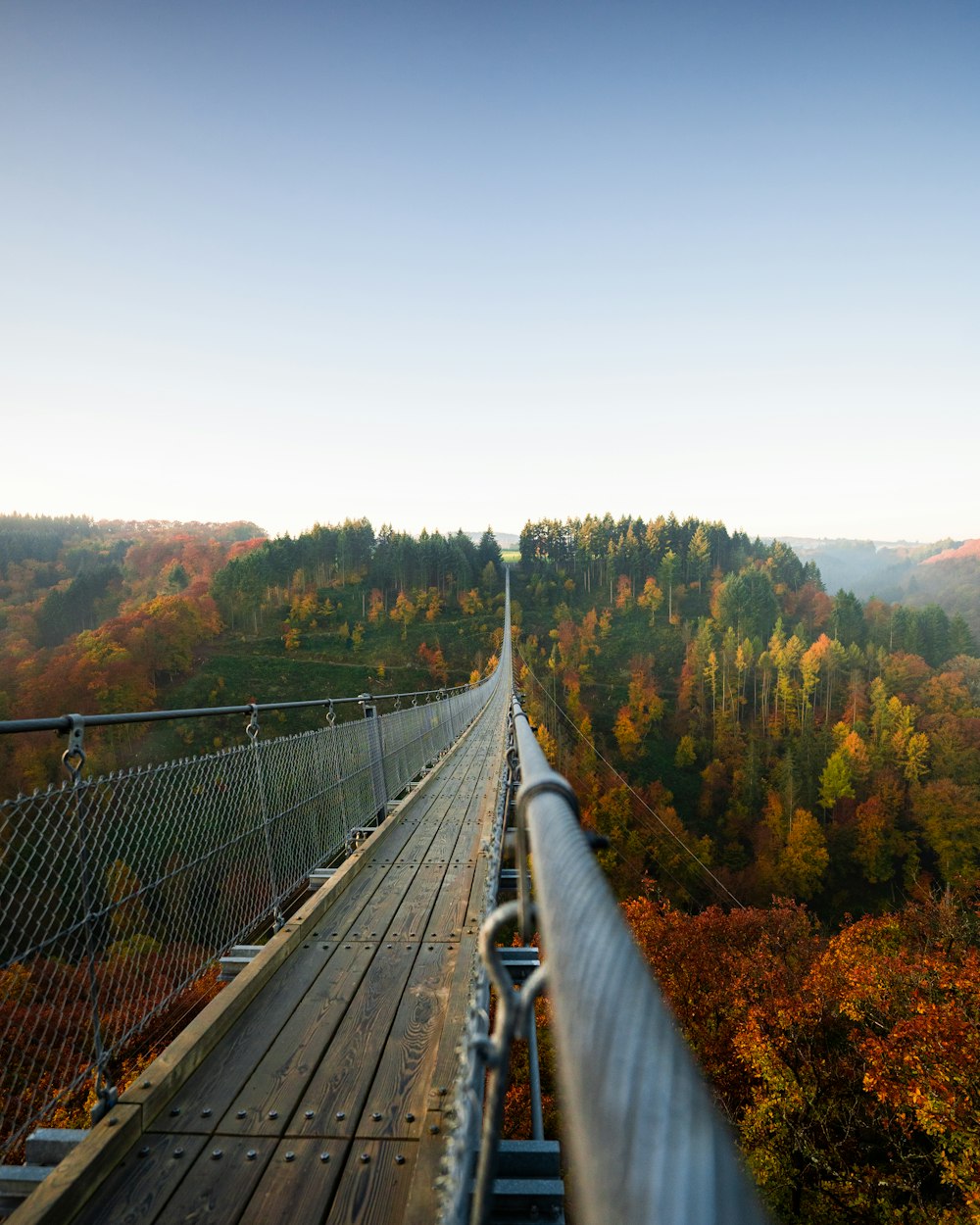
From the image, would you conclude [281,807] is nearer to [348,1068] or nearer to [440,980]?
[440,980]

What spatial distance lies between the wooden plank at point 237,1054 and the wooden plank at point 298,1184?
302 mm

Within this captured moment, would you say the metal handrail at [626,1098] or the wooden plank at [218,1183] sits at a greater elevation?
the metal handrail at [626,1098]

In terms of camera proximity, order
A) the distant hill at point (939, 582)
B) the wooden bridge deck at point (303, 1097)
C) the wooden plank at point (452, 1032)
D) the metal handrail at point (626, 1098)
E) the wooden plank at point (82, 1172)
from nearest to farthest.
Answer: the metal handrail at point (626, 1098) < the wooden plank at point (82, 1172) < the wooden bridge deck at point (303, 1097) < the wooden plank at point (452, 1032) < the distant hill at point (939, 582)

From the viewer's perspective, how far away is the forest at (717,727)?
1398 centimetres

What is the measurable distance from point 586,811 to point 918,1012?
33.0m

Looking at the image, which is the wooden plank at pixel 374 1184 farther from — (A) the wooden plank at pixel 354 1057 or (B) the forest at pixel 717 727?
(B) the forest at pixel 717 727

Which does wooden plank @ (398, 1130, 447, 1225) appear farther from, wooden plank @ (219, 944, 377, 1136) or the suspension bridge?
wooden plank @ (219, 944, 377, 1136)

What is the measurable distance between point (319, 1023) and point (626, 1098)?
2.70 meters

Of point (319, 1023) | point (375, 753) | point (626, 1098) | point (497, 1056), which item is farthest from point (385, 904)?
point (626, 1098)

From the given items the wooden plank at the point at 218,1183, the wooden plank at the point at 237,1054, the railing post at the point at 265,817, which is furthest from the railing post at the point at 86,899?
the railing post at the point at 265,817

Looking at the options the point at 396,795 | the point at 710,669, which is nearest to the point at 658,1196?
the point at 396,795

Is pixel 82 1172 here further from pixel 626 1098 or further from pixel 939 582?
pixel 939 582

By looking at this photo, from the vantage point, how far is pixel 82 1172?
1.80m

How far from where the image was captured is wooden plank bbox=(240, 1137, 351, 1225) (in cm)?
176
